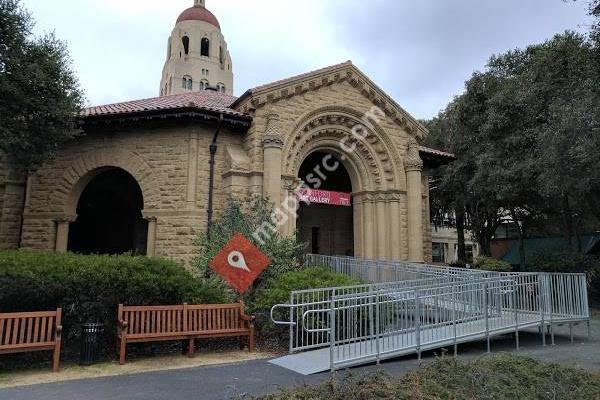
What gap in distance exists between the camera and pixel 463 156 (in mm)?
21375

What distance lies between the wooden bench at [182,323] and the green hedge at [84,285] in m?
0.38

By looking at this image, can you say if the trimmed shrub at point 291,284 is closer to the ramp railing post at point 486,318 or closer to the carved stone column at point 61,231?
the ramp railing post at point 486,318

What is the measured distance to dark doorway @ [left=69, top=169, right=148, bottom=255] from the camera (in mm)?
19969

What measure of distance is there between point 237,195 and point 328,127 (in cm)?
431

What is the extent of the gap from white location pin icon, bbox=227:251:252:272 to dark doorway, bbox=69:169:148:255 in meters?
11.1

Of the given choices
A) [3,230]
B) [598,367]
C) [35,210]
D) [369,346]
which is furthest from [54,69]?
[598,367]

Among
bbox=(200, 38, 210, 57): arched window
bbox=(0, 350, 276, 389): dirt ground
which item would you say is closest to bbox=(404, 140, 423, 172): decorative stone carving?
bbox=(0, 350, 276, 389): dirt ground

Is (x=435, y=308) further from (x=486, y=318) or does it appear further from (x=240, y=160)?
(x=240, y=160)

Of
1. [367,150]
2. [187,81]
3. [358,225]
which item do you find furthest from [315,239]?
[187,81]

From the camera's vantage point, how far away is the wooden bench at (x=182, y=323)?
7.59 meters

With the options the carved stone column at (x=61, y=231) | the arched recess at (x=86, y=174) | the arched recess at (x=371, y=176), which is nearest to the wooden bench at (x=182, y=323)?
the arched recess at (x=86, y=174)

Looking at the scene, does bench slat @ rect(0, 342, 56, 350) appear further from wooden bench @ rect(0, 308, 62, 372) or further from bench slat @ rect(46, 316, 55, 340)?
bench slat @ rect(46, 316, 55, 340)

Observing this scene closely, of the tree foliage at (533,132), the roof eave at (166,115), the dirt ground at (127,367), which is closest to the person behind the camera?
the dirt ground at (127,367)

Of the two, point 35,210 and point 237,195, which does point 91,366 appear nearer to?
point 237,195
